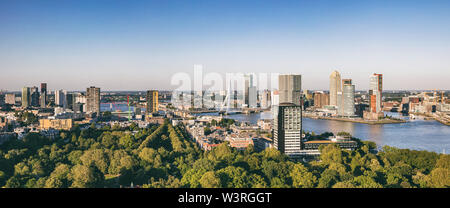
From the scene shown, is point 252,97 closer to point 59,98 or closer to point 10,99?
point 59,98

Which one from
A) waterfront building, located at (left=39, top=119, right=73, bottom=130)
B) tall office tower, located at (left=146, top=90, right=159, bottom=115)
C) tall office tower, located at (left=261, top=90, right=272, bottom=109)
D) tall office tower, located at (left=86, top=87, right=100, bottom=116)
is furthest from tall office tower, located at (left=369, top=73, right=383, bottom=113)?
waterfront building, located at (left=39, top=119, right=73, bottom=130)

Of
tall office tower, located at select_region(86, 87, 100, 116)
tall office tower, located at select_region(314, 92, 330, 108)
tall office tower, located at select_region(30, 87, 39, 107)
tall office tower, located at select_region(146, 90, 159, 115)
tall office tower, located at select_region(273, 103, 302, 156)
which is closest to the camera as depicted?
tall office tower, located at select_region(273, 103, 302, 156)

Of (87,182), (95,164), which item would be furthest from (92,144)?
(87,182)

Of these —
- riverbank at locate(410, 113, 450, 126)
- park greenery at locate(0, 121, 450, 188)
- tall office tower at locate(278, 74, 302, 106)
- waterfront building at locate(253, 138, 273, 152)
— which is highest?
tall office tower at locate(278, 74, 302, 106)

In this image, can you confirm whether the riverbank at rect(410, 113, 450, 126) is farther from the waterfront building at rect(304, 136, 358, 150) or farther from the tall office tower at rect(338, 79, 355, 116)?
the waterfront building at rect(304, 136, 358, 150)

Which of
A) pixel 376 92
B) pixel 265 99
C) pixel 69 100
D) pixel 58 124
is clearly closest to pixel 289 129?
pixel 58 124
